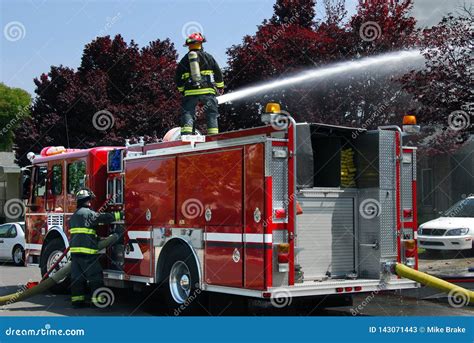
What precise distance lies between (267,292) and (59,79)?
1867cm

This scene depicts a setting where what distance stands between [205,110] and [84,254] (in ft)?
9.29

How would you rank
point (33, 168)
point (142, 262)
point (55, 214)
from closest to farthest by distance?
point (142, 262), point (55, 214), point (33, 168)

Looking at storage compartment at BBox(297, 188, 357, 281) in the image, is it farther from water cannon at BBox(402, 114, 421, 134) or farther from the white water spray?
the white water spray

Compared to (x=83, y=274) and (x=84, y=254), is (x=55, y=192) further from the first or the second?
(x=83, y=274)

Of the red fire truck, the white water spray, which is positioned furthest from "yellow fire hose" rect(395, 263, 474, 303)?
the white water spray

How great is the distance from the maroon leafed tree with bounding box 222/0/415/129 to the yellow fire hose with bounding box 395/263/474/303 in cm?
910

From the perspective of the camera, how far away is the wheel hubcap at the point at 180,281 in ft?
29.5

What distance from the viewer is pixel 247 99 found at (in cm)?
1898

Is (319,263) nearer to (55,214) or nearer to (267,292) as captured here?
(267,292)

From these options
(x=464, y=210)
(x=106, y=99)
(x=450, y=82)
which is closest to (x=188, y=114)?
(x=450, y=82)

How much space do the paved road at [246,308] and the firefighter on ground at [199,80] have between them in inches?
113

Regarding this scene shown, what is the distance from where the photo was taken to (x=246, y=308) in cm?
872

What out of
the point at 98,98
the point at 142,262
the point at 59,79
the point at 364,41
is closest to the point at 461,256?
the point at 364,41

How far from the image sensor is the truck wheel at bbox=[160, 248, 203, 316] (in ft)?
28.8
